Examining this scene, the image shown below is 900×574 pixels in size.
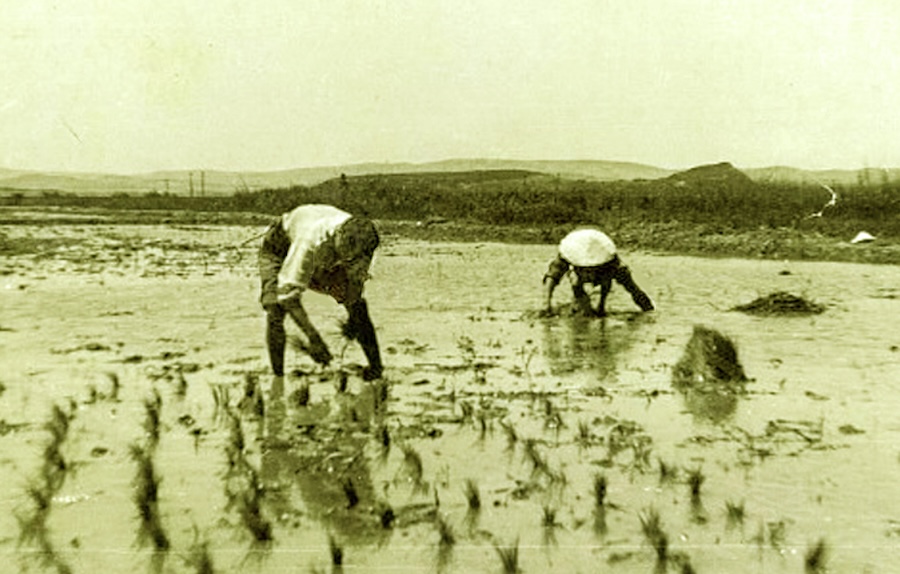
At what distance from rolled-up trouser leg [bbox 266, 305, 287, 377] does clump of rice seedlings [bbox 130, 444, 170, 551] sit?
1806mm

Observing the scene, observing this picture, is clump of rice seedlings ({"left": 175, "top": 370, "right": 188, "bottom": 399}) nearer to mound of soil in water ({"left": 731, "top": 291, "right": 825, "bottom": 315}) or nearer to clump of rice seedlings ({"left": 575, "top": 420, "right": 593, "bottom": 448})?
clump of rice seedlings ({"left": 575, "top": 420, "right": 593, "bottom": 448})

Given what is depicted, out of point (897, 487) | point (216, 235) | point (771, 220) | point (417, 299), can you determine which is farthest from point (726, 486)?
point (216, 235)

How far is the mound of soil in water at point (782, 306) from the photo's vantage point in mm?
11422

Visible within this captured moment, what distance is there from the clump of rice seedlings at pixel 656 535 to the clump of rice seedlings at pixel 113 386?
4139 millimetres

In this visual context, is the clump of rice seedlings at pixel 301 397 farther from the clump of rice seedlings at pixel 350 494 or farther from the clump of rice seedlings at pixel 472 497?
the clump of rice seedlings at pixel 472 497

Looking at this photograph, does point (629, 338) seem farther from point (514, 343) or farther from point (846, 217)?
point (846, 217)

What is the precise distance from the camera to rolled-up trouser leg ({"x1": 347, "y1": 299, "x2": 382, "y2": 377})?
7.10m

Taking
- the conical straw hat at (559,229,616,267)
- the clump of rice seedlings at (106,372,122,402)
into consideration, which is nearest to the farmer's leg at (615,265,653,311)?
the conical straw hat at (559,229,616,267)

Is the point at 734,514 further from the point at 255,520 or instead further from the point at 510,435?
the point at 255,520

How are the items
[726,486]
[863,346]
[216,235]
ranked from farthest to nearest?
[216,235] → [863,346] → [726,486]

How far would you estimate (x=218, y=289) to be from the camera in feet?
44.5

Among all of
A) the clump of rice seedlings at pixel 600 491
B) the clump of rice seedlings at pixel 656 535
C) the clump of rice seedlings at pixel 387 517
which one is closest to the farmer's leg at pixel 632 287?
the clump of rice seedlings at pixel 600 491

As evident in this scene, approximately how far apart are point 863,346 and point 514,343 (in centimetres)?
336

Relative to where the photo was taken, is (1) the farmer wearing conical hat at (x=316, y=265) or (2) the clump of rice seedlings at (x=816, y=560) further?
(1) the farmer wearing conical hat at (x=316, y=265)
